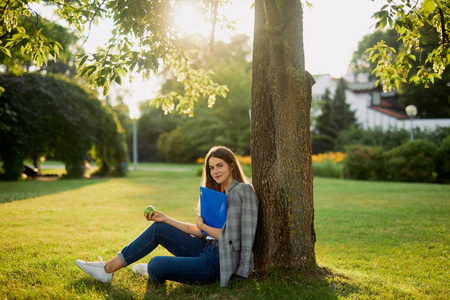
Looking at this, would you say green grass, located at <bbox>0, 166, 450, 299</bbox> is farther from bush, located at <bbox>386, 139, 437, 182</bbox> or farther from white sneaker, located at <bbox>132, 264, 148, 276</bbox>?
bush, located at <bbox>386, 139, 437, 182</bbox>

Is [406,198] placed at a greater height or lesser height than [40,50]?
lesser

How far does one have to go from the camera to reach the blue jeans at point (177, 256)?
3525 mm

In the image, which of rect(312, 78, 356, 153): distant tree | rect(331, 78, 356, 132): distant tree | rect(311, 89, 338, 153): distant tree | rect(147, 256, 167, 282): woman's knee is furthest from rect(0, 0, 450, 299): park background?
rect(331, 78, 356, 132): distant tree

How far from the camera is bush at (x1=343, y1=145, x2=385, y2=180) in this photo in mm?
17328

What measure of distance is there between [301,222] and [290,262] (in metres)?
0.40

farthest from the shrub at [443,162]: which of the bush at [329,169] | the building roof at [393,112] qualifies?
the building roof at [393,112]

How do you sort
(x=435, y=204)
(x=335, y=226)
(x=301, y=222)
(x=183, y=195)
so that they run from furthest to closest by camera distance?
(x=183, y=195) < (x=435, y=204) < (x=335, y=226) < (x=301, y=222)

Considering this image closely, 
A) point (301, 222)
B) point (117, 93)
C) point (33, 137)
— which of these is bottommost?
point (301, 222)

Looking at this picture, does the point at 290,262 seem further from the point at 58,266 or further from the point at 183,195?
the point at 183,195

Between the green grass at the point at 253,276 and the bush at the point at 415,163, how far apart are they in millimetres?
5870

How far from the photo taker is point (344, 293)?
3418 millimetres

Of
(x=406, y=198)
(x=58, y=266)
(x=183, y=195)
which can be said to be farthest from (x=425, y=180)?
(x=58, y=266)

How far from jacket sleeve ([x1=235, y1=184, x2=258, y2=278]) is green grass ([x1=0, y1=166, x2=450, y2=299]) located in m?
0.17

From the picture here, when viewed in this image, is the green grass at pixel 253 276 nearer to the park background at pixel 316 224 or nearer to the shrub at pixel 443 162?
the park background at pixel 316 224
